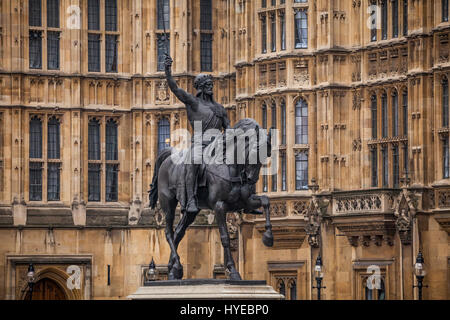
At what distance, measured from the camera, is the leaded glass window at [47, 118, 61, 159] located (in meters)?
56.4

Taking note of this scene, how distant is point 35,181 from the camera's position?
5619 centimetres

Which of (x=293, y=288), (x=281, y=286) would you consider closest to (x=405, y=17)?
(x=293, y=288)

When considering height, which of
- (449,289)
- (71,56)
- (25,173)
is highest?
(71,56)

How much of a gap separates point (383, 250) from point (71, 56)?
575 inches

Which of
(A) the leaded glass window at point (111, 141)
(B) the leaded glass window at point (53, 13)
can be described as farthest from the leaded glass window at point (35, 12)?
(A) the leaded glass window at point (111, 141)

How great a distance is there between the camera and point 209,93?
1254 inches

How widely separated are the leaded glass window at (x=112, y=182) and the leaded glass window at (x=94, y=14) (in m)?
5.29

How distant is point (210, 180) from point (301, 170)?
2232cm

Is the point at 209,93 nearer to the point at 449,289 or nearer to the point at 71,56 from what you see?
the point at 449,289

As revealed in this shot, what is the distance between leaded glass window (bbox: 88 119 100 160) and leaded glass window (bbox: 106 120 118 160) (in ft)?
1.18

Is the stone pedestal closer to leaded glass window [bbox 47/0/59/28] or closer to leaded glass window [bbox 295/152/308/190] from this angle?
leaded glass window [bbox 295/152/308/190]

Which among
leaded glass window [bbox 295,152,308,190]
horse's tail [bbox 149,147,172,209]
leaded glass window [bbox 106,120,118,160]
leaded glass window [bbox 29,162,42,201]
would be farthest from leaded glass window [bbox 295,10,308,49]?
horse's tail [bbox 149,147,172,209]

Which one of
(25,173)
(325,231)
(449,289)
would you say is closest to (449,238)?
(449,289)

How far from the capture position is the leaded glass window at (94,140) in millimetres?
56938
